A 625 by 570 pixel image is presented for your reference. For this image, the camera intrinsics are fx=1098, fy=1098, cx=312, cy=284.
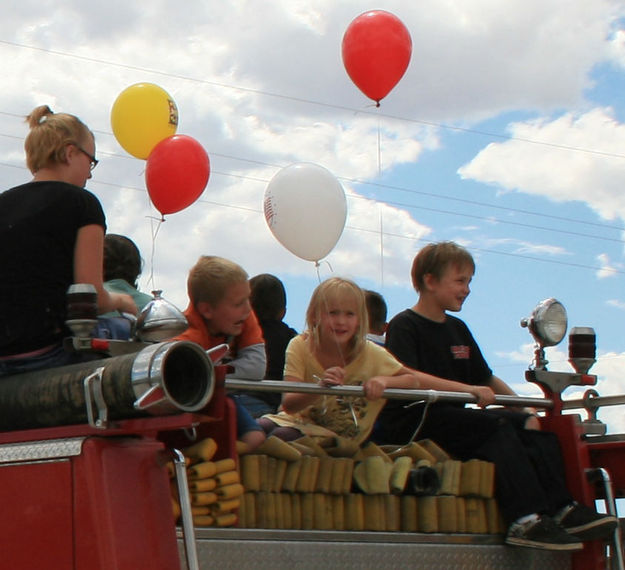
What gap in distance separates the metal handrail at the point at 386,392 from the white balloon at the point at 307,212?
3183 millimetres

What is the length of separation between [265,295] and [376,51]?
10.3 ft

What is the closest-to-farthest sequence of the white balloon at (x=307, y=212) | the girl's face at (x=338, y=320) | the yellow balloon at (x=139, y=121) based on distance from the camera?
the girl's face at (x=338, y=320) → the white balloon at (x=307, y=212) → the yellow balloon at (x=139, y=121)

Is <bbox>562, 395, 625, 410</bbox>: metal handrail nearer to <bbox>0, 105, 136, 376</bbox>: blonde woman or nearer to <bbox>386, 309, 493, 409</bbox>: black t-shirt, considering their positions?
<bbox>386, 309, 493, 409</bbox>: black t-shirt

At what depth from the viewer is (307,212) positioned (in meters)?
7.28

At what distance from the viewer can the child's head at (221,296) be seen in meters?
3.90

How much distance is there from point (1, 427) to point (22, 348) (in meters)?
0.33

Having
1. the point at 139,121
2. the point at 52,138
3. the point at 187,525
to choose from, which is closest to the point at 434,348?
the point at 52,138

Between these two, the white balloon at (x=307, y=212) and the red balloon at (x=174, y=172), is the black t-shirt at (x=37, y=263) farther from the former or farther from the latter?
the red balloon at (x=174, y=172)

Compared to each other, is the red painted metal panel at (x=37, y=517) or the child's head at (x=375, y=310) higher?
the child's head at (x=375, y=310)

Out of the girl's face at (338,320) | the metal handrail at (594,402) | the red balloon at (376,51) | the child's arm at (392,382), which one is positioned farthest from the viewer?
the red balloon at (376,51)

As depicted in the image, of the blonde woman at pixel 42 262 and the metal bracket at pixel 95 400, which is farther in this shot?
the blonde woman at pixel 42 262

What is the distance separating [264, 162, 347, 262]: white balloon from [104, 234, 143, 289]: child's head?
2530 mm

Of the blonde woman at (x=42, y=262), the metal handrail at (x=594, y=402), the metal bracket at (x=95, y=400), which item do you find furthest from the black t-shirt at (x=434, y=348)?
the metal bracket at (x=95, y=400)

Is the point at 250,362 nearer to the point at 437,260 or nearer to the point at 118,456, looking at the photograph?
the point at 437,260
